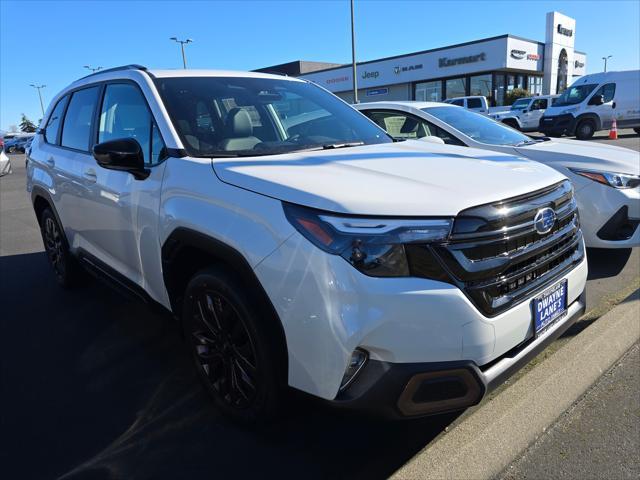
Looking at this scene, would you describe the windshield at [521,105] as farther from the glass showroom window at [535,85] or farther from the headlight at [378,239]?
the headlight at [378,239]

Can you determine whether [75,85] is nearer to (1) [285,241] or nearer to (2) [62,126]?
(2) [62,126]

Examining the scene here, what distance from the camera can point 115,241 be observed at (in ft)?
10.8

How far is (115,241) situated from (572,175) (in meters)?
3.83

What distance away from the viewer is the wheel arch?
2.12m

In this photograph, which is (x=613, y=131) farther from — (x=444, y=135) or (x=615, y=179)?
(x=615, y=179)

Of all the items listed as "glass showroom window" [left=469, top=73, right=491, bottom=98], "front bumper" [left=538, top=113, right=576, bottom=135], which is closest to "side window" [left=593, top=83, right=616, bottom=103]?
"front bumper" [left=538, top=113, right=576, bottom=135]

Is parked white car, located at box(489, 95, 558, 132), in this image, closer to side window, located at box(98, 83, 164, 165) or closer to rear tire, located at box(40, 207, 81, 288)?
rear tire, located at box(40, 207, 81, 288)

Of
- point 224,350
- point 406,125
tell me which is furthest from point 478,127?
point 224,350

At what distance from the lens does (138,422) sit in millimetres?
2674

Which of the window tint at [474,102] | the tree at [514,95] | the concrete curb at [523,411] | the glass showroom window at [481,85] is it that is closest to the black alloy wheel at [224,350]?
the concrete curb at [523,411]

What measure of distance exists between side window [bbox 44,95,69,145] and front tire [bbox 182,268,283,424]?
274 centimetres

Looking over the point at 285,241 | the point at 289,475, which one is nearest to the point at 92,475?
the point at 289,475

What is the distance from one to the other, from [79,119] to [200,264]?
2.16 meters

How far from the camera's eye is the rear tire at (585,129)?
1936 centimetres
